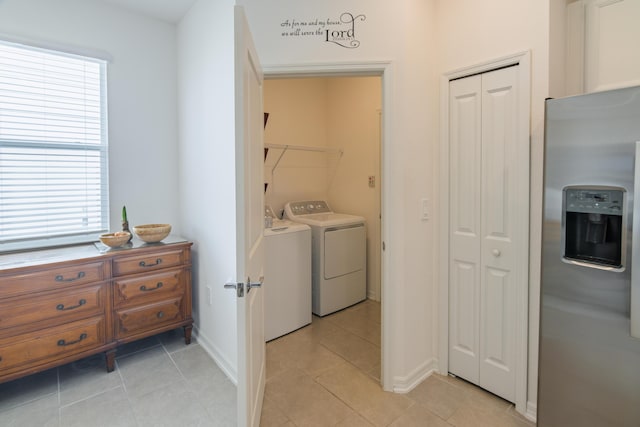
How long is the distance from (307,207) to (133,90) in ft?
6.37

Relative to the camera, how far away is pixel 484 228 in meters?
1.97

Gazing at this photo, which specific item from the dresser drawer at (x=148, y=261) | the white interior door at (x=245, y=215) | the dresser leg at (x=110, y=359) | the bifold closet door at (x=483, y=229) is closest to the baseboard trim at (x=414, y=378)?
the bifold closet door at (x=483, y=229)

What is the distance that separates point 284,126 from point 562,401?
10.4 feet

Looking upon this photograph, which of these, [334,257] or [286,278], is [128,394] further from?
[334,257]

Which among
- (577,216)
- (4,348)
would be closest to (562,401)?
(577,216)

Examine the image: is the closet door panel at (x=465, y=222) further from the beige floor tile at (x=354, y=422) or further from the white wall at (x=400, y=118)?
the beige floor tile at (x=354, y=422)

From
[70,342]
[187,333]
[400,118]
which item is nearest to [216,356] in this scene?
[187,333]

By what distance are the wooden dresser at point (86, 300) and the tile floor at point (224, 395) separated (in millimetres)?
198

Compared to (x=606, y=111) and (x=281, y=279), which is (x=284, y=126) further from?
(x=606, y=111)

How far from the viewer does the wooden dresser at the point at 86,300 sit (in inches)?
76.7

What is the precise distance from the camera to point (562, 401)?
4.84 ft

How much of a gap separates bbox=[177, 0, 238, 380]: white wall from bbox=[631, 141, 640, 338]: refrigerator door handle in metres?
1.99

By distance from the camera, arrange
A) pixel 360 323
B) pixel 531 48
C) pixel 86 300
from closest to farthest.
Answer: pixel 531 48, pixel 86 300, pixel 360 323

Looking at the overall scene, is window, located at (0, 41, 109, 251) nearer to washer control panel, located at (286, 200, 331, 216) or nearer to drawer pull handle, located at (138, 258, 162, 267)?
drawer pull handle, located at (138, 258, 162, 267)
